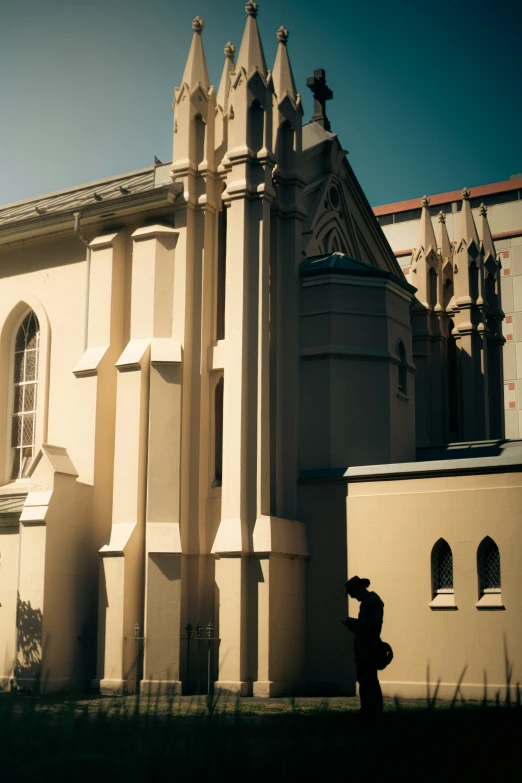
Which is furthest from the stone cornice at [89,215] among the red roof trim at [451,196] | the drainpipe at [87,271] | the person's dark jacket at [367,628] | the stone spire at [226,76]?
the red roof trim at [451,196]

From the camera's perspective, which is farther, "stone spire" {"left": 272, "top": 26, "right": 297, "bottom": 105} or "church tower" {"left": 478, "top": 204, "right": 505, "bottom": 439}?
"church tower" {"left": 478, "top": 204, "right": 505, "bottom": 439}

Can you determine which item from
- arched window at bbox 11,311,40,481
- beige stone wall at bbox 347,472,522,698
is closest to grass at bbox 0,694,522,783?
beige stone wall at bbox 347,472,522,698

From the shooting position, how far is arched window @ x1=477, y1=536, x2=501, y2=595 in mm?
19672

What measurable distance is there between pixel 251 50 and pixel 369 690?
48.2 ft

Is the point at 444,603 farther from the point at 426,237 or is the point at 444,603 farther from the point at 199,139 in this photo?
the point at 426,237

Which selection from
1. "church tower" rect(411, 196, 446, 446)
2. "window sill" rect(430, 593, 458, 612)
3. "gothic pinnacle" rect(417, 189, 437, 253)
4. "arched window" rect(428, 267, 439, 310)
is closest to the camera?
"window sill" rect(430, 593, 458, 612)

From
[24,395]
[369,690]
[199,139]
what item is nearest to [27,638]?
[24,395]

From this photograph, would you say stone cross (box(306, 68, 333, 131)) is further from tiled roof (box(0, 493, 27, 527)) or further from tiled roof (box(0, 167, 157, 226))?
tiled roof (box(0, 493, 27, 527))

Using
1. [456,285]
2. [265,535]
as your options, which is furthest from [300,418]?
[456,285]

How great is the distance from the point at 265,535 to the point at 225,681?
9.52ft

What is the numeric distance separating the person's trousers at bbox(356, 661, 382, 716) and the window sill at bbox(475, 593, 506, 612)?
6039mm

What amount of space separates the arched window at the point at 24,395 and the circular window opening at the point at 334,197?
27.0 feet

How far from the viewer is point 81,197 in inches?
1108

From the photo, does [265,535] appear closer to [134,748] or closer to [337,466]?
[337,466]
